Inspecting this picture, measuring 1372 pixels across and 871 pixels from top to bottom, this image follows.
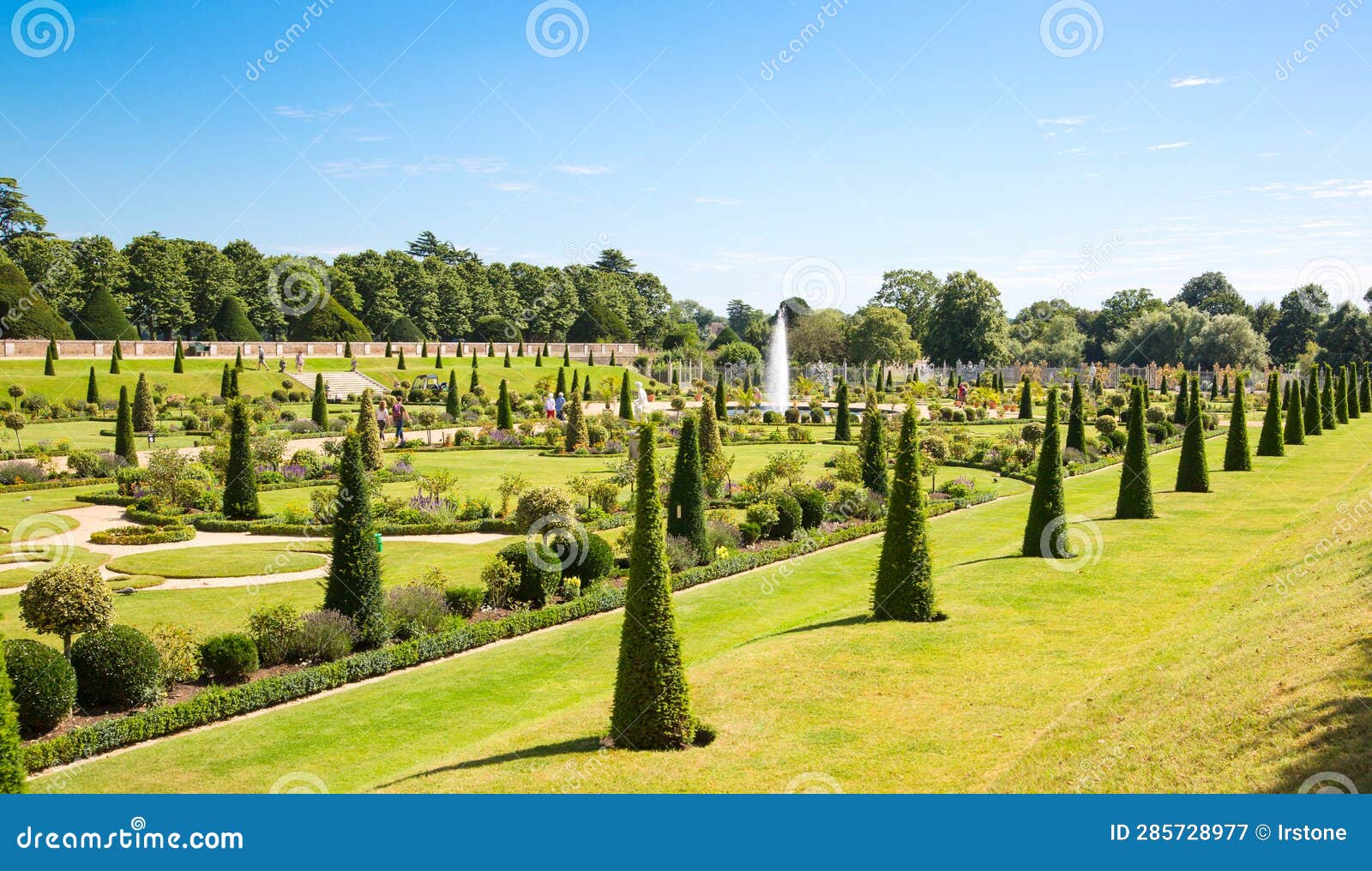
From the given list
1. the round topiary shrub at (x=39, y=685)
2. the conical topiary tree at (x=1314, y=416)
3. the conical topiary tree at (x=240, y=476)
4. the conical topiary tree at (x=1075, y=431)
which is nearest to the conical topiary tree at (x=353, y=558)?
the round topiary shrub at (x=39, y=685)

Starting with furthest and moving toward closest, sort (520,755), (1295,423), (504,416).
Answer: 1. (504,416)
2. (1295,423)
3. (520,755)

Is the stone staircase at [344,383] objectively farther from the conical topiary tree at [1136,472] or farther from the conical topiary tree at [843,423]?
the conical topiary tree at [1136,472]

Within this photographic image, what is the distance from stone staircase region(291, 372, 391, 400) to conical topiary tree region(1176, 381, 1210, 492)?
140ft

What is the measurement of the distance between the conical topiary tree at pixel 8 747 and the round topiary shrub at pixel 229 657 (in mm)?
4912

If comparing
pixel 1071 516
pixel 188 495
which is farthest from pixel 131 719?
pixel 1071 516

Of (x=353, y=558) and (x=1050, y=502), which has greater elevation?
(x=1050, y=502)

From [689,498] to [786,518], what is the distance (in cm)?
338

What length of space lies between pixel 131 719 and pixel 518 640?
17.2 ft

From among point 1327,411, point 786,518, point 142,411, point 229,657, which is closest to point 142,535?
point 229,657

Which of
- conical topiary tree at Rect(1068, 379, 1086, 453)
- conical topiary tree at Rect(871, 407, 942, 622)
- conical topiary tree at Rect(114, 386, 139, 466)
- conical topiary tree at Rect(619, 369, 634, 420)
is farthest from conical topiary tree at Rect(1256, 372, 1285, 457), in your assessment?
conical topiary tree at Rect(114, 386, 139, 466)

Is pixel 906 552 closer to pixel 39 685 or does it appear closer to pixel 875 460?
pixel 39 685

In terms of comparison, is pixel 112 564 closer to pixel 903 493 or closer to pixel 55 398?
pixel 903 493

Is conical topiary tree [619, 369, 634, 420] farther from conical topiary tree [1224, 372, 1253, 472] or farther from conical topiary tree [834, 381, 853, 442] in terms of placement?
conical topiary tree [1224, 372, 1253, 472]

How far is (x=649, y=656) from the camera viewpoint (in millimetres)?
8883
